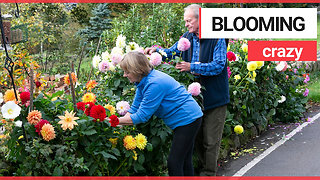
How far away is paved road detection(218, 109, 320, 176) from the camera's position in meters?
4.55

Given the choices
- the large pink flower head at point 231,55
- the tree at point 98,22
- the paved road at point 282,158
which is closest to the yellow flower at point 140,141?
the paved road at point 282,158

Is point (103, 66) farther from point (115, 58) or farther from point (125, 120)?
A: point (125, 120)

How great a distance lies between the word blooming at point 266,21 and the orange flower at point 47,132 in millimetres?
2644

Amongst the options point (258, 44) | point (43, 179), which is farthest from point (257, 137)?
point (43, 179)

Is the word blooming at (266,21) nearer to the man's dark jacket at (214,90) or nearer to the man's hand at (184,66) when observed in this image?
the man's dark jacket at (214,90)

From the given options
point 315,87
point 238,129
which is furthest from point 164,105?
point 315,87

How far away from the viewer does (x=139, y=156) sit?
11.1 feet

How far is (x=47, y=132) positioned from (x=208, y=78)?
72.1 inches

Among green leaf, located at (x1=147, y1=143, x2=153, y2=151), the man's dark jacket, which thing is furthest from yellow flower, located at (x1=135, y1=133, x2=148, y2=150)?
the man's dark jacket

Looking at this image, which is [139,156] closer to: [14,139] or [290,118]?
[14,139]

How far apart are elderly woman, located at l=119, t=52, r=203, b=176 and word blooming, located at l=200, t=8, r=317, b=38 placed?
1.86 meters

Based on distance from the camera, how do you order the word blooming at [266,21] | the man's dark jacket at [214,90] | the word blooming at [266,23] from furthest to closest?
1. the word blooming at [266,23]
2. the word blooming at [266,21]
3. the man's dark jacket at [214,90]

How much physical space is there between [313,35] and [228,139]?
190cm

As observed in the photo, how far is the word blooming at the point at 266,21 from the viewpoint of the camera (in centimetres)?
502
